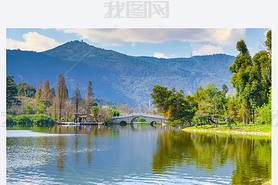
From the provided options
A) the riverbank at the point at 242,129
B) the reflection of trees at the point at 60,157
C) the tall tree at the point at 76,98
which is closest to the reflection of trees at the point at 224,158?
the reflection of trees at the point at 60,157

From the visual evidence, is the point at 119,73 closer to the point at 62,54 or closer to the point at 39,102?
the point at 62,54

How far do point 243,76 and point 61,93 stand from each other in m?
16.5

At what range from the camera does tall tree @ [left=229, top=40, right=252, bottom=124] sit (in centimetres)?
2293

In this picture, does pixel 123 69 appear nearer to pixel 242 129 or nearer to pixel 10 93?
pixel 242 129

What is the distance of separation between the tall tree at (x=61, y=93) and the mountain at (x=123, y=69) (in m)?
0.63

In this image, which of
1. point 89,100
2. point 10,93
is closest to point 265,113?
point 10,93

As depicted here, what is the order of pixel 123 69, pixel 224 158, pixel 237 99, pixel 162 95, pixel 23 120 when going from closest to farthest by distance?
pixel 224 158
pixel 237 99
pixel 123 69
pixel 23 120
pixel 162 95

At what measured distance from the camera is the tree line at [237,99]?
71.0 ft

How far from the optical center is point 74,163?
39.0 feet

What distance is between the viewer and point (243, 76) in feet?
75.6

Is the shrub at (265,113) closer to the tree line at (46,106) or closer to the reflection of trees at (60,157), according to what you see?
the reflection of trees at (60,157)

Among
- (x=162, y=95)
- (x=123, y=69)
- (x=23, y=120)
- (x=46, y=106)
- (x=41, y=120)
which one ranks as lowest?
(x=41, y=120)

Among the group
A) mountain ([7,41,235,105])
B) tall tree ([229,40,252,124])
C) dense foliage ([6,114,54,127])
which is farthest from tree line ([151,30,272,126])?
dense foliage ([6,114,54,127])

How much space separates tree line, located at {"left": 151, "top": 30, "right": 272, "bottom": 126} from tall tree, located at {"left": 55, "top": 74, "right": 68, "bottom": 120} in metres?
8.01
